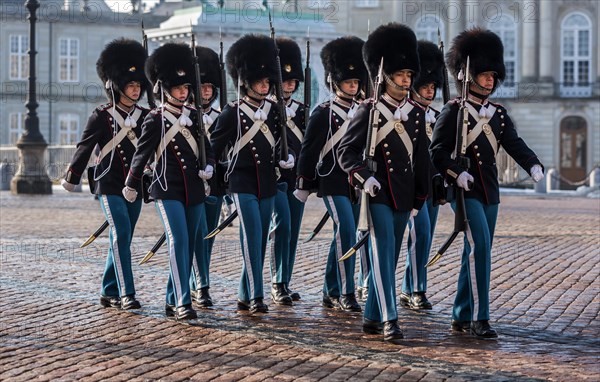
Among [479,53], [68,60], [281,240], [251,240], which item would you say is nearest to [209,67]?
[281,240]

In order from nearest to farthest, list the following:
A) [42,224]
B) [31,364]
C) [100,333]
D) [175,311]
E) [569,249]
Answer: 1. [31,364]
2. [100,333]
3. [175,311]
4. [569,249]
5. [42,224]

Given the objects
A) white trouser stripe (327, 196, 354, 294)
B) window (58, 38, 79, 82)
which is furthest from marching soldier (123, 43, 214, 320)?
window (58, 38, 79, 82)

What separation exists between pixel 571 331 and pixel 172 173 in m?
2.75

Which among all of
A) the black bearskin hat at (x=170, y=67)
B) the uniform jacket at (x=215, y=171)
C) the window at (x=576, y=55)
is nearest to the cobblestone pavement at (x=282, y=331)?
the uniform jacket at (x=215, y=171)

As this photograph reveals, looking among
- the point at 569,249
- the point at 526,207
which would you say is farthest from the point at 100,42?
the point at 569,249

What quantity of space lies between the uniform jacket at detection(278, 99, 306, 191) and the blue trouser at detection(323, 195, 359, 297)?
60 centimetres

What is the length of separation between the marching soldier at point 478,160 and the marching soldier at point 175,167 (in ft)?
5.34

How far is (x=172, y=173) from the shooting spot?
9234 mm

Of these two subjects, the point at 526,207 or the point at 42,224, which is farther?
the point at 526,207

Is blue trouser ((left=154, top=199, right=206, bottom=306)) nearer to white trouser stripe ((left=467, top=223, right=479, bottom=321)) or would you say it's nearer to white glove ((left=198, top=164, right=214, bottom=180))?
white glove ((left=198, top=164, right=214, bottom=180))

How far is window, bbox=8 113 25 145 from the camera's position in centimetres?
5250

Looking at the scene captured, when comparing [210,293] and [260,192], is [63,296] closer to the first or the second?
[210,293]

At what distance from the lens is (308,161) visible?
382 inches

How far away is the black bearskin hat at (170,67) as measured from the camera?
9406mm
